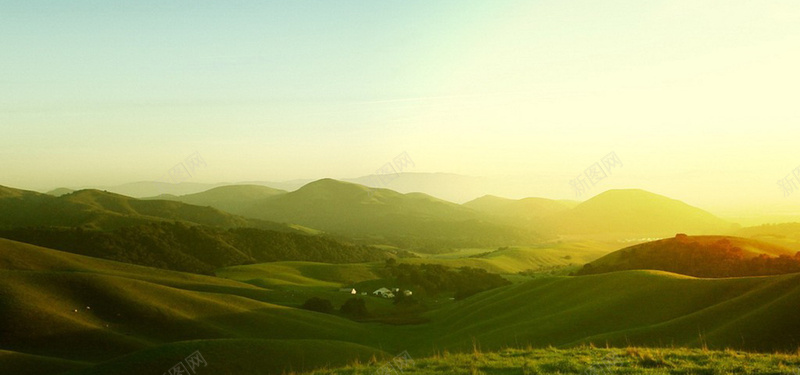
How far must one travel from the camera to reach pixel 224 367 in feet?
113

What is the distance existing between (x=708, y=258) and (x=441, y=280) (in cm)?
6488

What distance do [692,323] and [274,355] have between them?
29.6 meters

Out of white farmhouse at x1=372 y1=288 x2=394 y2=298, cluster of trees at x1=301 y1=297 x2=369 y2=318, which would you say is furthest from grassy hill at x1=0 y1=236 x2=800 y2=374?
white farmhouse at x1=372 y1=288 x2=394 y2=298

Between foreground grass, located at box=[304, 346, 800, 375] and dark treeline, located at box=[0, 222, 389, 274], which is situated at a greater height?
foreground grass, located at box=[304, 346, 800, 375]

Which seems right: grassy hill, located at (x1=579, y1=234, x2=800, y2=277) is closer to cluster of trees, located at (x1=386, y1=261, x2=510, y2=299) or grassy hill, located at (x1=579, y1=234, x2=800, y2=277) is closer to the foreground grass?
cluster of trees, located at (x1=386, y1=261, x2=510, y2=299)

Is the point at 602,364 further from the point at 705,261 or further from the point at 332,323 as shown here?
the point at 705,261

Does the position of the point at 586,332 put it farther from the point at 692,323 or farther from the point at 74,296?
the point at 74,296

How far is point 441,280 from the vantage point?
131 meters

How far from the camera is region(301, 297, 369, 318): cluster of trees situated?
81.1m

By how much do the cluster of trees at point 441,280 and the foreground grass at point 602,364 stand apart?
324 ft

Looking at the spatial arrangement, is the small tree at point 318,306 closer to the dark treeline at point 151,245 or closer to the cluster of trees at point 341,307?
the cluster of trees at point 341,307

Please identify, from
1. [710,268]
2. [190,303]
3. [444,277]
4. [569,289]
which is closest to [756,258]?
[710,268]

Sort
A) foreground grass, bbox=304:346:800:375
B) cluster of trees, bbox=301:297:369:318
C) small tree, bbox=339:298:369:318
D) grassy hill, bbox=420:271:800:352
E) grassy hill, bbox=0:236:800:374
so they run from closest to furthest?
foreground grass, bbox=304:346:800:375
grassy hill, bbox=420:271:800:352
grassy hill, bbox=0:236:800:374
cluster of trees, bbox=301:297:369:318
small tree, bbox=339:298:369:318

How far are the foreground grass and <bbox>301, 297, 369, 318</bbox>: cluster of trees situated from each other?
62.1m
